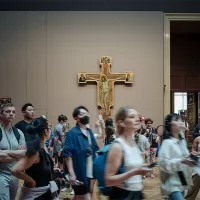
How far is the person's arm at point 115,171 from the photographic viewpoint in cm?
250

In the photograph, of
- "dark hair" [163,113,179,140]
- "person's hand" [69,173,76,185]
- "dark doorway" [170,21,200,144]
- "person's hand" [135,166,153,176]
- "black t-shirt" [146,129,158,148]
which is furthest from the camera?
"dark doorway" [170,21,200,144]

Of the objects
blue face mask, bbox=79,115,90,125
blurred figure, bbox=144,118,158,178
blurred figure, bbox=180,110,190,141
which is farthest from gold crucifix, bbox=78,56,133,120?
blue face mask, bbox=79,115,90,125

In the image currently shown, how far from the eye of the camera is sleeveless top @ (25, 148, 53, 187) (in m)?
2.99

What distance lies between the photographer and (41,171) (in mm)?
3010

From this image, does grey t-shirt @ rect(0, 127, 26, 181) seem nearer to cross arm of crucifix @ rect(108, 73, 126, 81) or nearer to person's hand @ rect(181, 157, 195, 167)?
person's hand @ rect(181, 157, 195, 167)

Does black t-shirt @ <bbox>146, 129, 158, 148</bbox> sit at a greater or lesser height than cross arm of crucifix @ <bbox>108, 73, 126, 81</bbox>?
lesser

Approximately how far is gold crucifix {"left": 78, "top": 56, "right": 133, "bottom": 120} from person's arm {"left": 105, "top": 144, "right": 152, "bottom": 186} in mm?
10466

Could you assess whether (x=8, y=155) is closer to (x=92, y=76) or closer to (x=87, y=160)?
(x=87, y=160)

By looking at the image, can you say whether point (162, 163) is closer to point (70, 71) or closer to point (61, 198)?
point (61, 198)

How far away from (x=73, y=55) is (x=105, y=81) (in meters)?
1.58

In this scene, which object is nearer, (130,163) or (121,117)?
(130,163)

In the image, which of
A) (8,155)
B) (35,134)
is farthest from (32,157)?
(8,155)

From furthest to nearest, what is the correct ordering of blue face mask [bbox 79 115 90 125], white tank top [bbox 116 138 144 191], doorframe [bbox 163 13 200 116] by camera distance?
doorframe [bbox 163 13 200 116], blue face mask [bbox 79 115 90 125], white tank top [bbox 116 138 144 191]

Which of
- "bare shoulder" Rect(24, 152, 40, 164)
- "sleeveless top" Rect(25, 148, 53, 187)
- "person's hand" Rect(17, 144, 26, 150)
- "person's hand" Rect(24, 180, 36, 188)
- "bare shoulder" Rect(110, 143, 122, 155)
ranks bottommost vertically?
"person's hand" Rect(24, 180, 36, 188)
